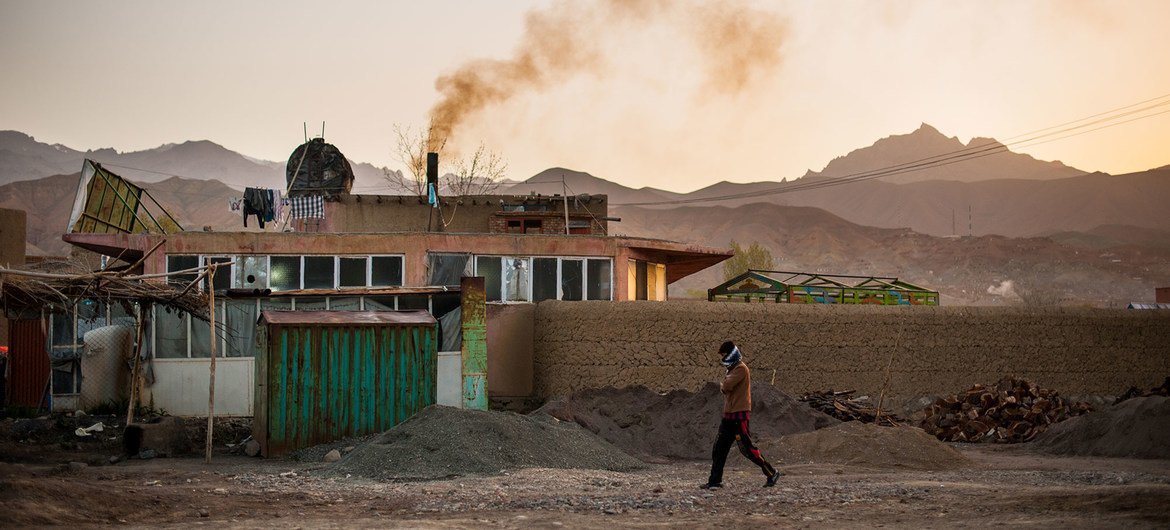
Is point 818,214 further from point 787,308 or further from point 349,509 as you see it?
point 349,509

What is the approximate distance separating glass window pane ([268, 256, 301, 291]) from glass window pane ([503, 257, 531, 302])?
427 cm

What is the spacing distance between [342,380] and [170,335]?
6289 millimetres

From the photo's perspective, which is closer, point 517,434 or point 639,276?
point 517,434

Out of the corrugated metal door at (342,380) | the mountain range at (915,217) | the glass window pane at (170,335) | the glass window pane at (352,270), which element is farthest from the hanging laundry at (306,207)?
the mountain range at (915,217)

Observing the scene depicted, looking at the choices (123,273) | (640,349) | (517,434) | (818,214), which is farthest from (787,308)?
(818,214)

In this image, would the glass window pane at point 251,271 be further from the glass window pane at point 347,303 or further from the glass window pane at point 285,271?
the glass window pane at point 347,303

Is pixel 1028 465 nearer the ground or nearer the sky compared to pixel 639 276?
nearer the ground

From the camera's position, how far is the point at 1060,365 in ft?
67.4

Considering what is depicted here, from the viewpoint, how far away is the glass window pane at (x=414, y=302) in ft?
62.3

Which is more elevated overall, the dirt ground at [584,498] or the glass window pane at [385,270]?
the glass window pane at [385,270]

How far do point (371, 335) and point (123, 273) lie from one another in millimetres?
3394

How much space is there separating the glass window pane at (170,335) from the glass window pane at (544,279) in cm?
706

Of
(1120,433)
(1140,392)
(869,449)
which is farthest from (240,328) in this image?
(1140,392)

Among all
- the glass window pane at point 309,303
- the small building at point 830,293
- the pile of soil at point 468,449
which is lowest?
the pile of soil at point 468,449
